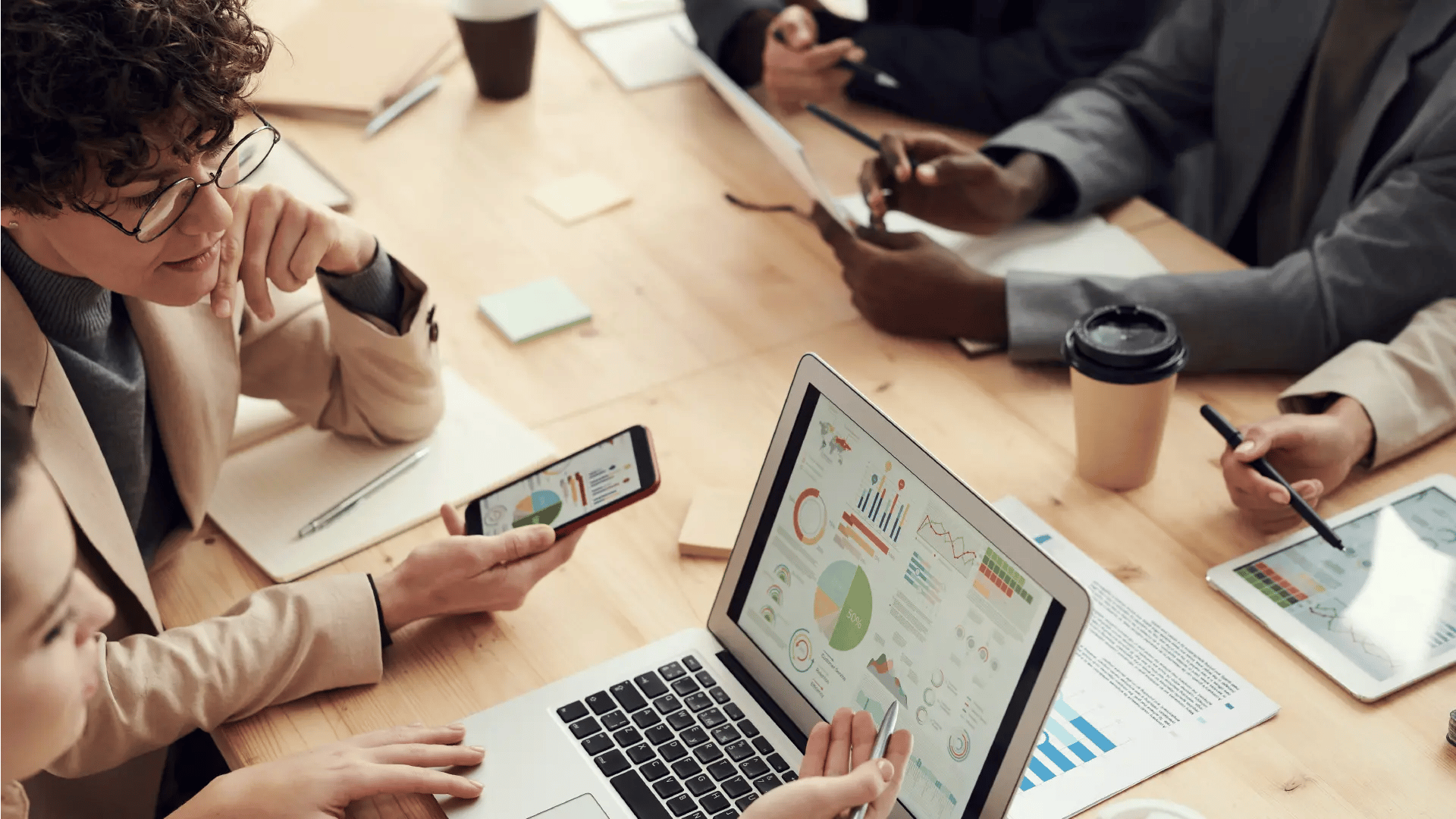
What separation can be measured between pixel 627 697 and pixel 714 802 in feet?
0.40

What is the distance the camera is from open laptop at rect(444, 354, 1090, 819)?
79cm

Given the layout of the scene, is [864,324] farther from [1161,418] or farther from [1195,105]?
[1195,105]

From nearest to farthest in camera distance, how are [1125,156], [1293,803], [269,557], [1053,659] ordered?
[1053,659] < [1293,803] < [269,557] < [1125,156]

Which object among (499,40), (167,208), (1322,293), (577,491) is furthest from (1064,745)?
(499,40)

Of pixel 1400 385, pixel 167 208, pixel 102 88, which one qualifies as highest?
pixel 102 88

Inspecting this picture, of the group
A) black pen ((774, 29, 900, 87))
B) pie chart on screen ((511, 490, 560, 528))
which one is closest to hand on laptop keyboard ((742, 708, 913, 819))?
pie chart on screen ((511, 490, 560, 528))

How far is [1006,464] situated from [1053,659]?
0.49 meters

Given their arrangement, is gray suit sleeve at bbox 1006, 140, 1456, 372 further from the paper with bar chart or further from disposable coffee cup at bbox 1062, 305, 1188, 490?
the paper with bar chart

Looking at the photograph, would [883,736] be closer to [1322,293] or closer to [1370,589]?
[1370,589]

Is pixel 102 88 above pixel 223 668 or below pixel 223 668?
Result: above

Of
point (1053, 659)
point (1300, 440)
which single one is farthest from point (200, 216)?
point (1300, 440)

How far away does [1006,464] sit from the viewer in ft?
4.05

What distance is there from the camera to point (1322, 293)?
133 centimetres

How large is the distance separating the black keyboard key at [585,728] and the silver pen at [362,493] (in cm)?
35
